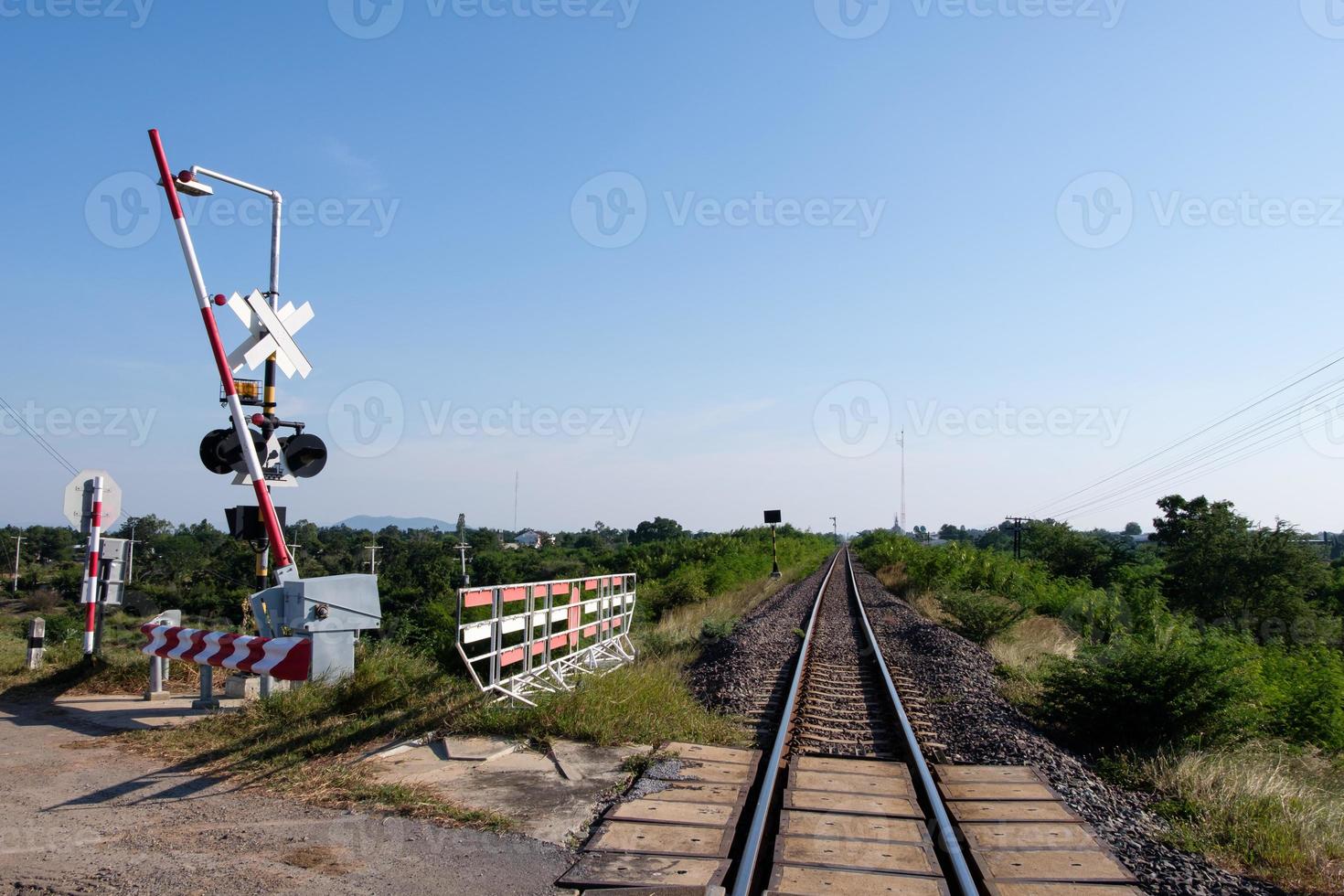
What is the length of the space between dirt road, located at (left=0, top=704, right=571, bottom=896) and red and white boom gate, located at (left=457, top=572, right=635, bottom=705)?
2050 millimetres

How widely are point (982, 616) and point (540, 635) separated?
33.5 feet

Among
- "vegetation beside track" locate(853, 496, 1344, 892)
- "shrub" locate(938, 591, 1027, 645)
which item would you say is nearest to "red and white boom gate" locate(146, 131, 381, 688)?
"vegetation beside track" locate(853, 496, 1344, 892)

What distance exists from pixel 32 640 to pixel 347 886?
8.63 meters

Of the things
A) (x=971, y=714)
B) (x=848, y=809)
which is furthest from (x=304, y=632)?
(x=971, y=714)

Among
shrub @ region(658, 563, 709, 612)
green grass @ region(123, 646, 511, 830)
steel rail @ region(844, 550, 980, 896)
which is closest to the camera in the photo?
steel rail @ region(844, 550, 980, 896)

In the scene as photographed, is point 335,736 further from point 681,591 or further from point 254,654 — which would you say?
point 681,591

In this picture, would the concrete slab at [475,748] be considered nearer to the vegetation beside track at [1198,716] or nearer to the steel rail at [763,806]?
the steel rail at [763,806]

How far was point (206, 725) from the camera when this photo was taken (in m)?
7.70

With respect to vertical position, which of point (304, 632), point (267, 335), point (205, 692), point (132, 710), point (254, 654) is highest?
point (267, 335)

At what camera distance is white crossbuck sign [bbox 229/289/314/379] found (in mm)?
8547

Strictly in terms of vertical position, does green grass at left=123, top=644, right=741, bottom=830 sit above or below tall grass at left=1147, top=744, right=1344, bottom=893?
above

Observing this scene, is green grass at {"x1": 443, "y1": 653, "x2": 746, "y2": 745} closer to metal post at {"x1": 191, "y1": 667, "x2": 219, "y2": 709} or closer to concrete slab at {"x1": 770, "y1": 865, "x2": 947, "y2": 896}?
metal post at {"x1": 191, "y1": 667, "x2": 219, "y2": 709}

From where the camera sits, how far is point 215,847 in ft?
16.3

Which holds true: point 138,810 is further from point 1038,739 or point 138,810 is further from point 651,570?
point 651,570
